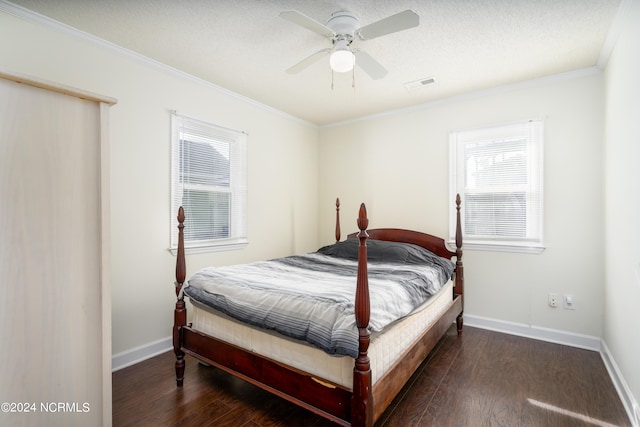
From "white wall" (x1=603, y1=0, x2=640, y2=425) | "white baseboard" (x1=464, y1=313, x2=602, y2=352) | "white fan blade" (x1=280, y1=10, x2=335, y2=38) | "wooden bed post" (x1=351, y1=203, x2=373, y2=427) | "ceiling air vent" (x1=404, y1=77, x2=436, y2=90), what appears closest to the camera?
"wooden bed post" (x1=351, y1=203, x2=373, y2=427)

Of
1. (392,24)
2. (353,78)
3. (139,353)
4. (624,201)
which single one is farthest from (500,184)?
(139,353)

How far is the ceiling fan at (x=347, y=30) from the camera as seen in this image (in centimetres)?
176

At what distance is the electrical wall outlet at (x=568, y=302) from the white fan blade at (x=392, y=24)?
110 inches

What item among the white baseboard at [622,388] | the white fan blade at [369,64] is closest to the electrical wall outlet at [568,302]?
the white baseboard at [622,388]

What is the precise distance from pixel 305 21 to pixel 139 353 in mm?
2807

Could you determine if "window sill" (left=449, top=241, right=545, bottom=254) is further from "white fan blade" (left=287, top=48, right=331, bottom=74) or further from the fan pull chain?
"white fan blade" (left=287, top=48, right=331, bottom=74)

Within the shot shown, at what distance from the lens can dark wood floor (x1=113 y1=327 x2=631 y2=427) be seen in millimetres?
1804

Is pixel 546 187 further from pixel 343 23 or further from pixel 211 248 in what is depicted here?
pixel 211 248

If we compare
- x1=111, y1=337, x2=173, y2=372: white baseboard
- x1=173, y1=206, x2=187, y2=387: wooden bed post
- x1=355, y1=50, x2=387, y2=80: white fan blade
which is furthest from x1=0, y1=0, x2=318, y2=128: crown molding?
x1=111, y1=337, x2=173, y2=372: white baseboard

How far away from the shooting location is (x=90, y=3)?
1.96 meters

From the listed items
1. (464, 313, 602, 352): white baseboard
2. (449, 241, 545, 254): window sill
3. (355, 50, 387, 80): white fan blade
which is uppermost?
(355, 50, 387, 80): white fan blade

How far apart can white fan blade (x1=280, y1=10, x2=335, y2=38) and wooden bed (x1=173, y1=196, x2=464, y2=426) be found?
3.78 feet

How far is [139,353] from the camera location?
2.58 m

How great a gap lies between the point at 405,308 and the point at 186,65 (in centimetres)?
271
